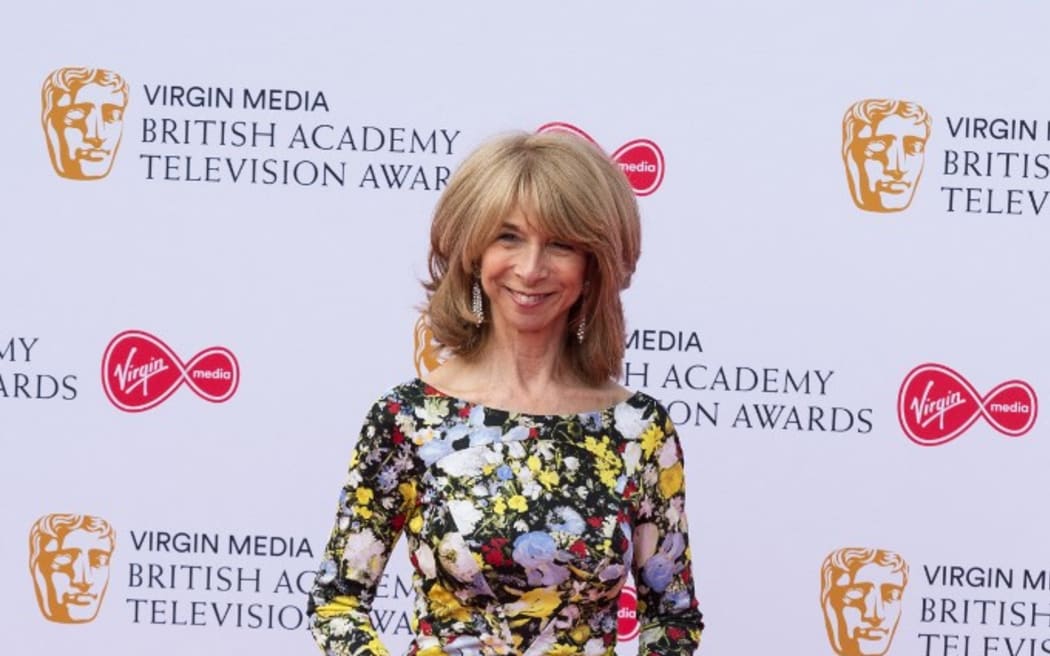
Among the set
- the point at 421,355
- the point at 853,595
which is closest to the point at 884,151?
the point at 853,595

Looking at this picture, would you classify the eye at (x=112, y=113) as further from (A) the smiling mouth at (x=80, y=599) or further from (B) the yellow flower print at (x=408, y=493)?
(B) the yellow flower print at (x=408, y=493)

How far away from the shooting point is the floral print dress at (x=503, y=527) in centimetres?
237

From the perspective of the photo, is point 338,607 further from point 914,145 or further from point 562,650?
point 914,145

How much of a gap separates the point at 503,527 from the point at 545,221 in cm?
44

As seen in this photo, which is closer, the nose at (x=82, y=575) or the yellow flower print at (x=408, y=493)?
the yellow flower print at (x=408, y=493)

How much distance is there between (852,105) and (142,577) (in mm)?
1964

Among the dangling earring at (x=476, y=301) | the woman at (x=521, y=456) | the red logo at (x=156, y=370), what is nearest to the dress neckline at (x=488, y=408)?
the woman at (x=521, y=456)

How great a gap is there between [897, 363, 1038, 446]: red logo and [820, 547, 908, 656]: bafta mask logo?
1.06 ft

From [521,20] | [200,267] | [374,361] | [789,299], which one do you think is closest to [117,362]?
[200,267]

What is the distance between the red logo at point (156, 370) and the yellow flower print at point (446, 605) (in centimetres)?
154

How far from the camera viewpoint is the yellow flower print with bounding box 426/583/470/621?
2402 mm

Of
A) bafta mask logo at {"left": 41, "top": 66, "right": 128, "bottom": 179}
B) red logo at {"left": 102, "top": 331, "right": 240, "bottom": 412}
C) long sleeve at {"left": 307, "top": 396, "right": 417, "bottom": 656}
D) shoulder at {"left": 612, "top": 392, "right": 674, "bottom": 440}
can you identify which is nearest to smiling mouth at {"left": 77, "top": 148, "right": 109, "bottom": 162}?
bafta mask logo at {"left": 41, "top": 66, "right": 128, "bottom": 179}

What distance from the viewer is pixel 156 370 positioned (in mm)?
3842

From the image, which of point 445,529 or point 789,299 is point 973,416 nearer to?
point 789,299
